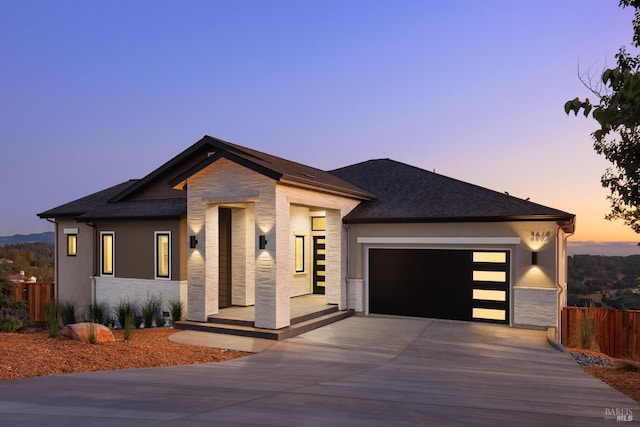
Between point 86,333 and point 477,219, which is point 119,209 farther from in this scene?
point 477,219

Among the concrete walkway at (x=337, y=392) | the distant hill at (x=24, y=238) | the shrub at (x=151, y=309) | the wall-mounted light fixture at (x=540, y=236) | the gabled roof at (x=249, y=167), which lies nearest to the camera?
the concrete walkway at (x=337, y=392)

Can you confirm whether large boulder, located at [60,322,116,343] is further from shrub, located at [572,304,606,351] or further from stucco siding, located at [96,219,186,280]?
shrub, located at [572,304,606,351]

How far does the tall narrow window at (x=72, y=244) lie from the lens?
16.7 meters

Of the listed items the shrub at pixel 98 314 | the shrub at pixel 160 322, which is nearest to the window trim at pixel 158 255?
the shrub at pixel 160 322

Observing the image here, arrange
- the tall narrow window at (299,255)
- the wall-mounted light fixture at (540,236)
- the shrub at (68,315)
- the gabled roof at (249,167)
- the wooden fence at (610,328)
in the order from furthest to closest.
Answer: the tall narrow window at (299,255) → the shrub at (68,315) → the wooden fence at (610,328) → the wall-mounted light fixture at (540,236) → the gabled roof at (249,167)

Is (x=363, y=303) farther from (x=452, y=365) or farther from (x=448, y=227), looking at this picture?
(x=452, y=365)

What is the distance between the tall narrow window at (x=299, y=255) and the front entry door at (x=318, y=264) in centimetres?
66

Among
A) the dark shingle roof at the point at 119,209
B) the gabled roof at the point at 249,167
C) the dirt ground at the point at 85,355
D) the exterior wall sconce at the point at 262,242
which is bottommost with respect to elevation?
the dirt ground at the point at 85,355

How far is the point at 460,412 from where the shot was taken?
4.83 metres

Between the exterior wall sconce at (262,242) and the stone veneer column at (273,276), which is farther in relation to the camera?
the exterior wall sconce at (262,242)

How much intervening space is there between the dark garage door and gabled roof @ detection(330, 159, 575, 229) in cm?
115

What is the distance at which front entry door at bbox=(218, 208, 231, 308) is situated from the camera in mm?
13773

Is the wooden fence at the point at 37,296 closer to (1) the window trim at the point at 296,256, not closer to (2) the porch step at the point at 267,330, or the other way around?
(2) the porch step at the point at 267,330

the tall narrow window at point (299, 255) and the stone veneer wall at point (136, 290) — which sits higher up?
the tall narrow window at point (299, 255)
